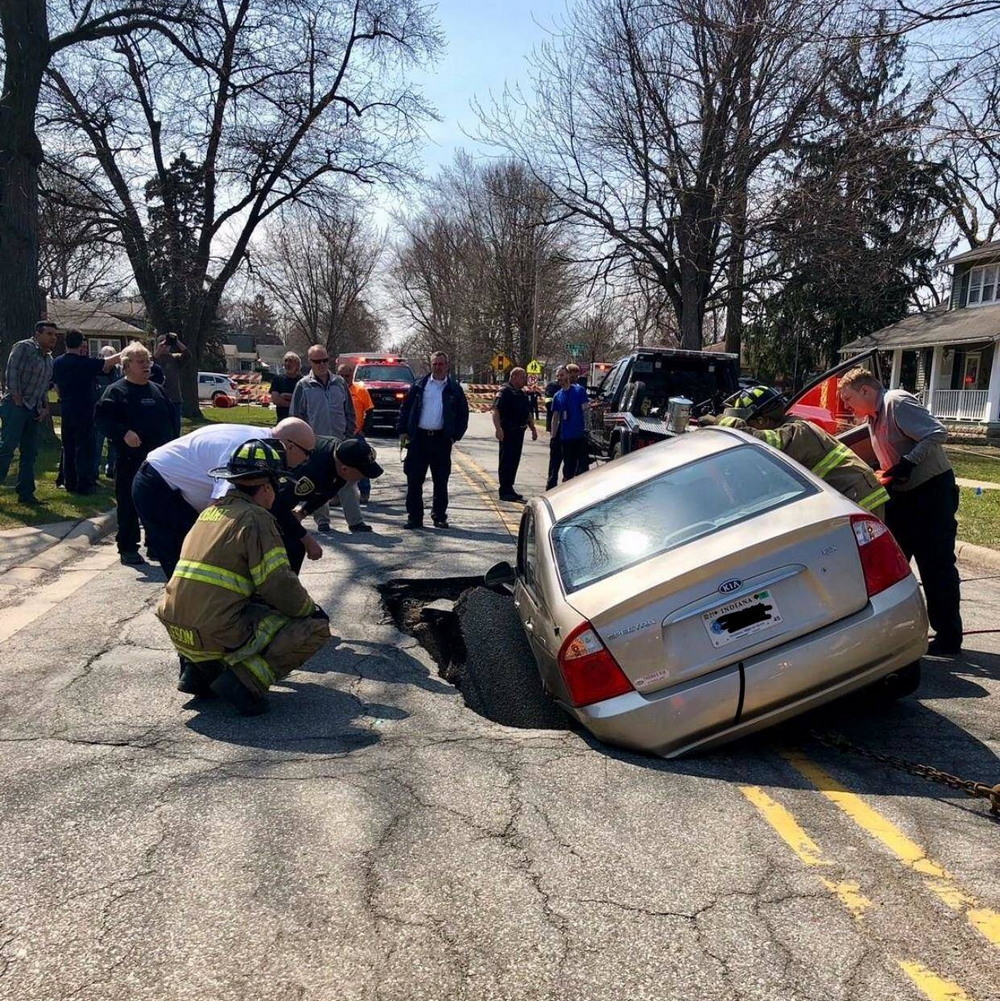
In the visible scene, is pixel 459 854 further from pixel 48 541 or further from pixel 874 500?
pixel 48 541

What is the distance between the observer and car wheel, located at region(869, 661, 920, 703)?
14.5ft

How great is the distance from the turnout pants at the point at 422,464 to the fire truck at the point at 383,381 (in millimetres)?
13315

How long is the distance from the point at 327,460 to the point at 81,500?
6.12 meters

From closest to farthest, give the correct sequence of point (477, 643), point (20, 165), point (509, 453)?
point (477, 643), point (509, 453), point (20, 165)

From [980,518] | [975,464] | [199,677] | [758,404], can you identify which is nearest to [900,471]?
[758,404]

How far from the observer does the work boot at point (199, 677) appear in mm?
4688

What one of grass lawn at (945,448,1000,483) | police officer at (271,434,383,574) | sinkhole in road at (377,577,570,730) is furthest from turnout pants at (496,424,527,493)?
grass lawn at (945,448,1000,483)

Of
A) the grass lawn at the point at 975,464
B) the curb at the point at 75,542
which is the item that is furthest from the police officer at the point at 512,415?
the grass lawn at the point at 975,464

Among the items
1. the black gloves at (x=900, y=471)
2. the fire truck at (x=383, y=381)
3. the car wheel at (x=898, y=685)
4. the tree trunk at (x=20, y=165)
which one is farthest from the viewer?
the fire truck at (x=383, y=381)

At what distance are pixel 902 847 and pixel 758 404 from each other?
12.5 ft

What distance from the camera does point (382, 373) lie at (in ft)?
85.4

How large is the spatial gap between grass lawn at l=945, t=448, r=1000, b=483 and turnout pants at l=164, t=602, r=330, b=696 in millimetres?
15403

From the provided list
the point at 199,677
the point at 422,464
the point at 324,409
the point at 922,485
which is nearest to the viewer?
the point at 199,677

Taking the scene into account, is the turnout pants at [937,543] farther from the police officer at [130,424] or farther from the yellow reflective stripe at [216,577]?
the police officer at [130,424]
